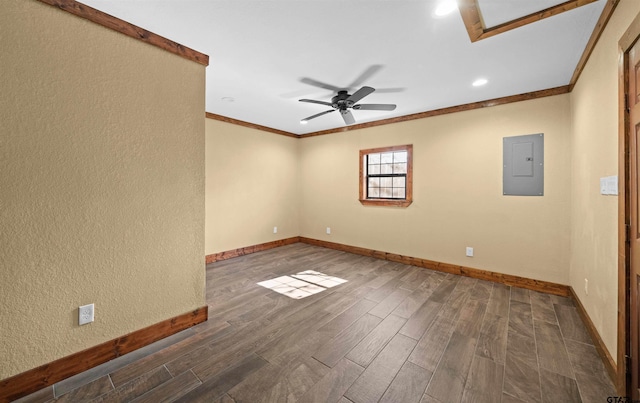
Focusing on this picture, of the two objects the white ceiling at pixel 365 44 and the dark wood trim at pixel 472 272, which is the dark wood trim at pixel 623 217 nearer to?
the white ceiling at pixel 365 44

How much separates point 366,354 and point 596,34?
3060 millimetres

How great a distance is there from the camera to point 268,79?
9.87ft

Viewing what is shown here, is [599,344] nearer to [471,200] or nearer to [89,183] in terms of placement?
[471,200]

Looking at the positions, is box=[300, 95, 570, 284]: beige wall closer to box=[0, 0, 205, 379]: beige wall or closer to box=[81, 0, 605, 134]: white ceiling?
box=[81, 0, 605, 134]: white ceiling

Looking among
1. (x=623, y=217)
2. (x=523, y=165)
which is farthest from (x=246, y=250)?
(x=623, y=217)

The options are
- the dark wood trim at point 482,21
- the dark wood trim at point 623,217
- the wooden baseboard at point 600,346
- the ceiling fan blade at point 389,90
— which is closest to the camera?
the dark wood trim at point 623,217

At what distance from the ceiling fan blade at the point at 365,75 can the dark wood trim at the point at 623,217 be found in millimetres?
1739

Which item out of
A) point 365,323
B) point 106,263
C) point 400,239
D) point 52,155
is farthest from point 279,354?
point 400,239

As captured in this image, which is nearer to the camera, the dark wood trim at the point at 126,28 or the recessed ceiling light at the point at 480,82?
the dark wood trim at the point at 126,28

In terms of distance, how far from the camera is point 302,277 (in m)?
3.71

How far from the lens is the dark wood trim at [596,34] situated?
5.72 feet

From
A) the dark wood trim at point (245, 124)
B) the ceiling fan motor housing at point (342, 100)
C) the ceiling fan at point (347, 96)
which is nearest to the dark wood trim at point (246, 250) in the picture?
the dark wood trim at point (245, 124)

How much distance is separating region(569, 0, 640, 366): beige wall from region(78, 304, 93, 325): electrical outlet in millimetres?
3587

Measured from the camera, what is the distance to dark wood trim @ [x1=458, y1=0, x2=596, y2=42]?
70.5 inches
